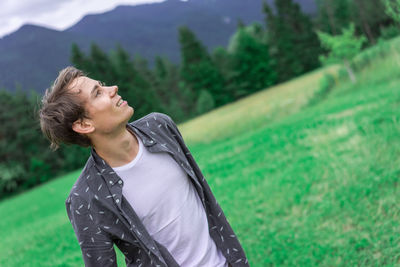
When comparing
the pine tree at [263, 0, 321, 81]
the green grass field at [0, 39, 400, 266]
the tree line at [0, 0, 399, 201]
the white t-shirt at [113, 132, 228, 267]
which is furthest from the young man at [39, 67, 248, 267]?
the pine tree at [263, 0, 321, 81]

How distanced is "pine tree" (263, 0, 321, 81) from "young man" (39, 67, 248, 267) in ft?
154

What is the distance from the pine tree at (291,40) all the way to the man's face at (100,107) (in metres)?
47.1

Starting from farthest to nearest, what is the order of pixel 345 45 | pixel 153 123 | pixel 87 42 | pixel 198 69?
pixel 87 42 < pixel 198 69 < pixel 345 45 < pixel 153 123

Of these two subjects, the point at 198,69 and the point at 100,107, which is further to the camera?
the point at 198,69

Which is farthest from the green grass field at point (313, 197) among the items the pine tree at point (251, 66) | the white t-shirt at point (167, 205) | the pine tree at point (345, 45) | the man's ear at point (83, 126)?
the pine tree at point (251, 66)

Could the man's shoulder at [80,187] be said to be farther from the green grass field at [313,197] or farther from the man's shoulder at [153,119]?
the green grass field at [313,197]

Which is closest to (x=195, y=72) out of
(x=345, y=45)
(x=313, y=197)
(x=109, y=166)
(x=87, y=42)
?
(x=345, y=45)

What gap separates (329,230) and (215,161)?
6.58 metres

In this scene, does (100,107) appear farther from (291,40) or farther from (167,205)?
(291,40)

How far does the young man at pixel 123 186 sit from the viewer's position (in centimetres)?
218

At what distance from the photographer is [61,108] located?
7.23ft

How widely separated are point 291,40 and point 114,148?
49.2 meters

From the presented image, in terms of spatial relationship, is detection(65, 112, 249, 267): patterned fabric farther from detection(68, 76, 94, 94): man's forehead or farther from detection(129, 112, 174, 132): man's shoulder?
detection(68, 76, 94, 94): man's forehead

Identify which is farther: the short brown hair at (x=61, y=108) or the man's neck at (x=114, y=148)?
the man's neck at (x=114, y=148)
